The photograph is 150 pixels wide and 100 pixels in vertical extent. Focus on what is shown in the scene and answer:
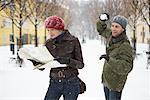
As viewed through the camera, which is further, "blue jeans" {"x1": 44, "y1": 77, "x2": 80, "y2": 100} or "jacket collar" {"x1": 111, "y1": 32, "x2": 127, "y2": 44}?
"jacket collar" {"x1": 111, "y1": 32, "x2": 127, "y2": 44}

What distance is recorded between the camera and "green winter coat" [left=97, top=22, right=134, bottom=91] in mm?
4527


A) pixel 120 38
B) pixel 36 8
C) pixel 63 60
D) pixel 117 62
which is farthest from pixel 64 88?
pixel 36 8

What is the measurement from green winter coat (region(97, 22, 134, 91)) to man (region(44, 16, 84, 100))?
1.61ft

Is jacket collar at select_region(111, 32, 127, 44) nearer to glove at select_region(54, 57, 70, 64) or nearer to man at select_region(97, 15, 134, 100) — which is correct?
man at select_region(97, 15, 134, 100)

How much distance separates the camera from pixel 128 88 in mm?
9883

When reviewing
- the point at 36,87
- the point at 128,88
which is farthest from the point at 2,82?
the point at 128,88

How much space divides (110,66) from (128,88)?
5.32m

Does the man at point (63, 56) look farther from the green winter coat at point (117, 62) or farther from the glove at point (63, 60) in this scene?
the green winter coat at point (117, 62)

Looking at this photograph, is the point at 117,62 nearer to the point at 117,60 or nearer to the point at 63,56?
the point at 117,60

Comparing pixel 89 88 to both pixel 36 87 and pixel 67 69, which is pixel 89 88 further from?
pixel 67 69

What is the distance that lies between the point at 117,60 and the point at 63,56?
696mm

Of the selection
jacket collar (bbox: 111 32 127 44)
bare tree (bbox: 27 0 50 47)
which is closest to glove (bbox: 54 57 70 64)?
jacket collar (bbox: 111 32 127 44)

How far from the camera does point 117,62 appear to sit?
178 inches

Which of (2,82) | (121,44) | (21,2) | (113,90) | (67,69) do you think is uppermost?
(21,2)
